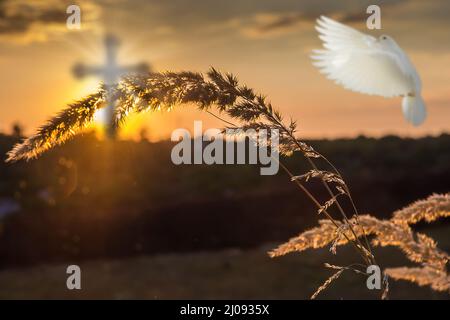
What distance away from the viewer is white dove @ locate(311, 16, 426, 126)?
12.1ft

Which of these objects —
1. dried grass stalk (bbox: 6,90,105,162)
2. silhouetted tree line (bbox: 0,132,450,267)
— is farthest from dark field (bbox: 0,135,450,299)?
dried grass stalk (bbox: 6,90,105,162)

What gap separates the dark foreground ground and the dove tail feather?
265 cm

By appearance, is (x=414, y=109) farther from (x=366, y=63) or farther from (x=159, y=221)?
(x=159, y=221)

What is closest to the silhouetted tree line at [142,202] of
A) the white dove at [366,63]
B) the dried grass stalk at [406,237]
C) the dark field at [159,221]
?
the dark field at [159,221]

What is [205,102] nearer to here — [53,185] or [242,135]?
[242,135]

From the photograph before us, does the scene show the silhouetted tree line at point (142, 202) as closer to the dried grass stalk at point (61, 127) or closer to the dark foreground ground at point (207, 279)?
the dark foreground ground at point (207, 279)

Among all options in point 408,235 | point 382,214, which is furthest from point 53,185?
point 408,235

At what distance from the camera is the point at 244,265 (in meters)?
8.33

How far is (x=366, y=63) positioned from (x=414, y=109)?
1.54ft

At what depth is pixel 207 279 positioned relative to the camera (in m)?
7.66

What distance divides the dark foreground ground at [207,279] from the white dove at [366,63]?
263 cm

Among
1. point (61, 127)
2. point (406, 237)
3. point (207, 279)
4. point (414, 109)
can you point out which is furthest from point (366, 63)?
point (207, 279)

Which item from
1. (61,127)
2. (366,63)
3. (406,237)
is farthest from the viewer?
(366,63)

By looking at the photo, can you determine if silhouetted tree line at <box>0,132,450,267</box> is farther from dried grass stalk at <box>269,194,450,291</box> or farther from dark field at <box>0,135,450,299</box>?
dried grass stalk at <box>269,194,450,291</box>
